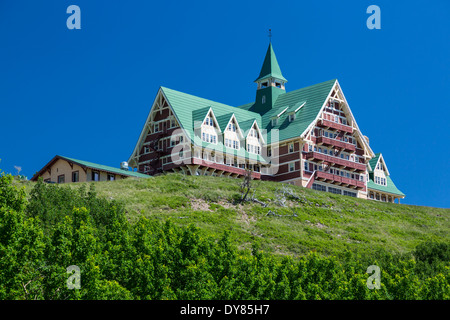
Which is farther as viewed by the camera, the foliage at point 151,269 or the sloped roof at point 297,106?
the sloped roof at point 297,106

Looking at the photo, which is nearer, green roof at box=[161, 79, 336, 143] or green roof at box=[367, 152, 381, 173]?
green roof at box=[161, 79, 336, 143]

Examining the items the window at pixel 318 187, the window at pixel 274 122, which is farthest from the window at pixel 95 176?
the window at pixel 274 122

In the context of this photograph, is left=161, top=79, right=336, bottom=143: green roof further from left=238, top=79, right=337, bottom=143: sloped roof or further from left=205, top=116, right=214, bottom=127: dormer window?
left=205, top=116, right=214, bottom=127: dormer window

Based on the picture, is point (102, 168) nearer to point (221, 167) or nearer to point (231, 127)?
point (221, 167)

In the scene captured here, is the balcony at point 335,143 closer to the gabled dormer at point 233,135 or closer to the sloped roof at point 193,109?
the sloped roof at point 193,109

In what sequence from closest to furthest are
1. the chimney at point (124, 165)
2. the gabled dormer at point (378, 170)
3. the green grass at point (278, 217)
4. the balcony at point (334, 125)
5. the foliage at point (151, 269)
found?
1. the foliage at point (151, 269)
2. the green grass at point (278, 217)
3. the chimney at point (124, 165)
4. the balcony at point (334, 125)
5. the gabled dormer at point (378, 170)

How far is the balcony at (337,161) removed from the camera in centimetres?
9162

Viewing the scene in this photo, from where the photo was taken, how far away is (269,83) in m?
105

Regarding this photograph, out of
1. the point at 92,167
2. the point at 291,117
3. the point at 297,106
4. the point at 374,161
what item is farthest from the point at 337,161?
the point at 92,167

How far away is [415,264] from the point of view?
177 ft

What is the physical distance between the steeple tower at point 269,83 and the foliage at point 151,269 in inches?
2183

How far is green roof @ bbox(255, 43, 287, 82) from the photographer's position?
A: 10469 centimetres

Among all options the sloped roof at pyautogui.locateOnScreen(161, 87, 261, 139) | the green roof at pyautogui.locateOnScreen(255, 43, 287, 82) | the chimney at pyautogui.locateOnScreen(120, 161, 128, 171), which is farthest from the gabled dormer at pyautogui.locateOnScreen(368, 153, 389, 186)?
the chimney at pyautogui.locateOnScreen(120, 161, 128, 171)

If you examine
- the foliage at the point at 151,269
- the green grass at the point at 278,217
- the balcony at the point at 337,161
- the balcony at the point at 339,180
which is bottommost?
the foliage at the point at 151,269
